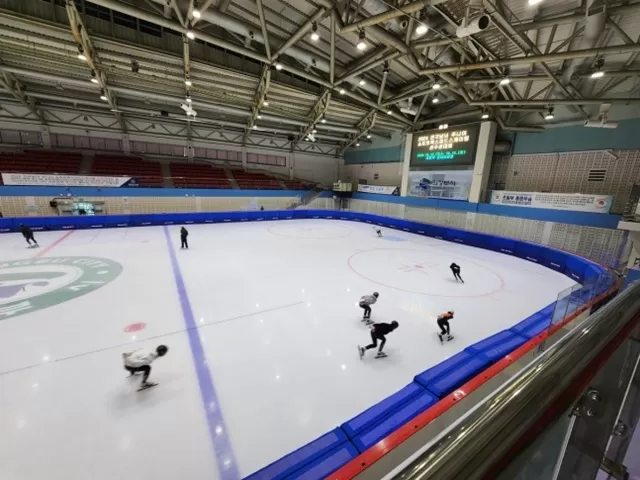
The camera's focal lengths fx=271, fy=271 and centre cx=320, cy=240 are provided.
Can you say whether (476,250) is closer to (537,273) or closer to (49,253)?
(537,273)

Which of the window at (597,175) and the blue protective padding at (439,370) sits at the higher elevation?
the window at (597,175)

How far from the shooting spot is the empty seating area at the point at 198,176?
19120 millimetres

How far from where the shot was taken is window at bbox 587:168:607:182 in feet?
41.0

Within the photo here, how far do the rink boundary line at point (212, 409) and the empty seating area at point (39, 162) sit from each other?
1866cm

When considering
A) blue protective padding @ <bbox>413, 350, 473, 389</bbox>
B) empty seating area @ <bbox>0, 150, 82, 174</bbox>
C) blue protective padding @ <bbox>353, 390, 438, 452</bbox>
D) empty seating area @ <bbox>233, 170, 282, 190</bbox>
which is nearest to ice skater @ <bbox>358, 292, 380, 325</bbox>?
blue protective padding @ <bbox>413, 350, 473, 389</bbox>

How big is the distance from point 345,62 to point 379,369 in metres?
14.0

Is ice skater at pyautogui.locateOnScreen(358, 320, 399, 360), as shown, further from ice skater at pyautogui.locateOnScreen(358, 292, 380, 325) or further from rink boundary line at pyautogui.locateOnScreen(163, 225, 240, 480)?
rink boundary line at pyautogui.locateOnScreen(163, 225, 240, 480)

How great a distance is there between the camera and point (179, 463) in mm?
2555

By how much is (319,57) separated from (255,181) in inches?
501

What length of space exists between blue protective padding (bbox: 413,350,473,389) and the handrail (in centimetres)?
277

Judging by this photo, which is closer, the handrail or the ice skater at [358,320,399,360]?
the handrail

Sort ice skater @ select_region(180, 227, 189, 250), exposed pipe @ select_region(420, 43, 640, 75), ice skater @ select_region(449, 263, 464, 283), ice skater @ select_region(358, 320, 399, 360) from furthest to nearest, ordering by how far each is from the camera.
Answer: ice skater @ select_region(180, 227, 189, 250) → ice skater @ select_region(449, 263, 464, 283) → exposed pipe @ select_region(420, 43, 640, 75) → ice skater @ select_region(358, 320, 399, 360)

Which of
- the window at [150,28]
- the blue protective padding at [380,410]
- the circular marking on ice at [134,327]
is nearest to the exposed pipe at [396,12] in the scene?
the blue protective padding at [380,410]

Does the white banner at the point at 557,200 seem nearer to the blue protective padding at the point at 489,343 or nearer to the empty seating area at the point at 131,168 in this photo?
the blue protective padding at the point at 489,343
